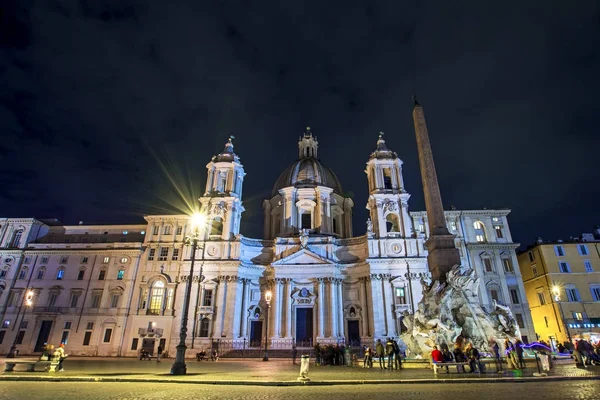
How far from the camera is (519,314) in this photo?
35562 mm

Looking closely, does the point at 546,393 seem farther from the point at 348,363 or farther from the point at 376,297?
the point at 376,297

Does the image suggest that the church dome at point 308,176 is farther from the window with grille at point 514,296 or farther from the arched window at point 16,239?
the arched window at point 16,239

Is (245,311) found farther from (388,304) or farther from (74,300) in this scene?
(74,300)

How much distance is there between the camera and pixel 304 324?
36.8 m

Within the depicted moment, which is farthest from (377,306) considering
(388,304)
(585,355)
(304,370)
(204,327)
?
(304,370)

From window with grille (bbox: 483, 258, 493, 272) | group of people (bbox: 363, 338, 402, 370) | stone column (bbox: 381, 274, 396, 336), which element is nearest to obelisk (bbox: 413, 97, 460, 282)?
group of people (bbox: 363, 338, 402, 370)

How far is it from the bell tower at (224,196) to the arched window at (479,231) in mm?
28487

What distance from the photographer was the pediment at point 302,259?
1485 inches

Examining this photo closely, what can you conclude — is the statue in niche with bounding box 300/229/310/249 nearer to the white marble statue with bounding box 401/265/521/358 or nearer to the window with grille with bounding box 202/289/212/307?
the window with grille with bounding box 202/289/212/307

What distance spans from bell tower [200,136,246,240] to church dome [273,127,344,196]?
276 inches

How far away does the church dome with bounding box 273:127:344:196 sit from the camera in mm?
46906

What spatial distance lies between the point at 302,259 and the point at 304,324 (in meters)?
7.00

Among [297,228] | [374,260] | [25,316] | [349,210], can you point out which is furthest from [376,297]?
[25,316]

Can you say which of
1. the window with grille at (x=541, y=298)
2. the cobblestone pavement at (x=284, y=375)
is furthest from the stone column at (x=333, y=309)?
the window with grille at (x=541, y=298)
